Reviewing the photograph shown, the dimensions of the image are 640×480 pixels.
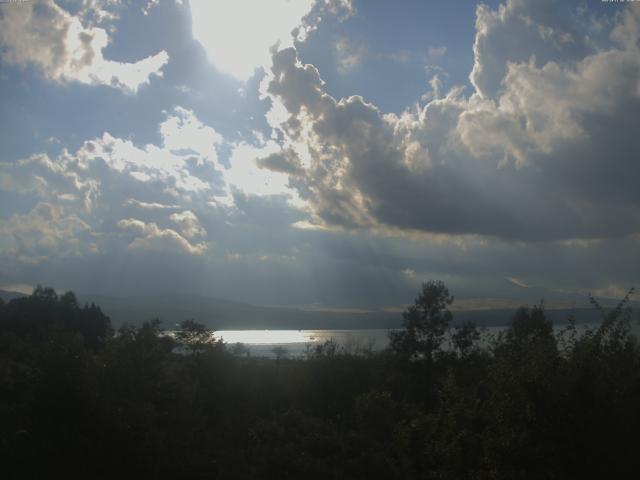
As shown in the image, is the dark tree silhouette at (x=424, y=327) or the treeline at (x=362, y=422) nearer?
the treeline at (x=362, y=422)

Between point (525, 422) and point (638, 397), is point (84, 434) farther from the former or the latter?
point (638, 397)

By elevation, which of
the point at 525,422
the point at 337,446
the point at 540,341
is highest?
the point at 540,341

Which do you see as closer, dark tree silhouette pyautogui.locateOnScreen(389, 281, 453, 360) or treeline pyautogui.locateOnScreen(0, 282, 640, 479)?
treeline pyautogui.locateOnScreen(0, 282, 640, 479)

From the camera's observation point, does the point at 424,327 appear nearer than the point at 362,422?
No

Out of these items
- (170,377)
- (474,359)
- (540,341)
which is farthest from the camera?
(474,359)

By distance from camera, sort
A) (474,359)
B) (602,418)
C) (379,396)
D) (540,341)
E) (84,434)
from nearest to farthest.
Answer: (602,418)
(540,341)
(84,434)
(379,396)
(474,359)

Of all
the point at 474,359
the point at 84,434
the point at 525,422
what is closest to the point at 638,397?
the point at 525,422

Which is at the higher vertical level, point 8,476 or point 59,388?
point 59,388

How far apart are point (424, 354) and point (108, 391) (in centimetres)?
2789

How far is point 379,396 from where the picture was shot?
77.6ft

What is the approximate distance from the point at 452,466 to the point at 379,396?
9877 mm

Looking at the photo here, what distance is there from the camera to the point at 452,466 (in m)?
13.9

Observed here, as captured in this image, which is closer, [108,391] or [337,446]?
[108,391]

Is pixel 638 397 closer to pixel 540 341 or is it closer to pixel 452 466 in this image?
pixel 540 341
